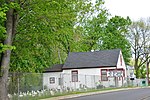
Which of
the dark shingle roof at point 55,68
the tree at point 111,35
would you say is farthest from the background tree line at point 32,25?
the tree at point 111,35

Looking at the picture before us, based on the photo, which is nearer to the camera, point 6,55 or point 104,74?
point 6,55

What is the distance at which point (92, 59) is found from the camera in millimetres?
53031

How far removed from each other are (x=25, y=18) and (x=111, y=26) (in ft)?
187

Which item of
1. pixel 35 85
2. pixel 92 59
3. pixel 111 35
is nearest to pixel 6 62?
pixel 35 85

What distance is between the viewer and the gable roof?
5131cm

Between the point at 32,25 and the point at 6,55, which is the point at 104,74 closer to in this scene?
the point at 32,25

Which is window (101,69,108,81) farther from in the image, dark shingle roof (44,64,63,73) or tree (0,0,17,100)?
tree (0,0,17,100)

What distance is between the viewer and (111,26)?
253 feet

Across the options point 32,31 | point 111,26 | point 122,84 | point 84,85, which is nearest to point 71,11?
point 32,31

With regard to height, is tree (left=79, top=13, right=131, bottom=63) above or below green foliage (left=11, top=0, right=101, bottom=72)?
above

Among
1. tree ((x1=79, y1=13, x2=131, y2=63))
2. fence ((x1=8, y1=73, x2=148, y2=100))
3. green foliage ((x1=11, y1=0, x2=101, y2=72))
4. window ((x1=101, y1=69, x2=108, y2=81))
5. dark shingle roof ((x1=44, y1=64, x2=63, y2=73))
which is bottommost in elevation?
fence ((x1=8, y1=73, x2=148, y2=100))

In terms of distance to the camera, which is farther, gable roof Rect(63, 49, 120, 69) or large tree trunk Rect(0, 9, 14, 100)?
gable roof Rect(63, 49, 120, 69)

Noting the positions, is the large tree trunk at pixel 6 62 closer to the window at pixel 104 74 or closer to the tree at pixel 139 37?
the window at pixel 104 74

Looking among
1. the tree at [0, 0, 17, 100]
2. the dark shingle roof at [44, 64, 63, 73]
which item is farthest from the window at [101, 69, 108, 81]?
the tree at [0, 0, 17, 100]
